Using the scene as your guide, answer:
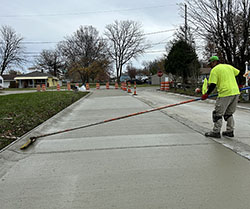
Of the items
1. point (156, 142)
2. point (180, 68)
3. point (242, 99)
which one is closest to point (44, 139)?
point (156, 142)

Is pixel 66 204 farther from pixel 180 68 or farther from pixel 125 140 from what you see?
pixel 180 68

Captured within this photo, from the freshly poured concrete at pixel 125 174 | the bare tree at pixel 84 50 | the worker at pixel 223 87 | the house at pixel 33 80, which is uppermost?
the bare tree at pixel 84 50

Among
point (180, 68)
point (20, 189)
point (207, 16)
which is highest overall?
point (207, 16)

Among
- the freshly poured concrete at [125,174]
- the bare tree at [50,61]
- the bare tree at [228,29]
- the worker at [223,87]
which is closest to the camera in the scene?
the freshly poured concrete at [125,174]

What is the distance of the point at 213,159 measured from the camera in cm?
417

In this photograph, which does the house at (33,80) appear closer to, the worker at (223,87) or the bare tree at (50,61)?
the bare tree at (50,61)

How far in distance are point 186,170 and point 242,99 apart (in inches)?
462

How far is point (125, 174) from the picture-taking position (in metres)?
3.65

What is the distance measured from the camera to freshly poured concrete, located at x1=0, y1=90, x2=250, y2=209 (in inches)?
113

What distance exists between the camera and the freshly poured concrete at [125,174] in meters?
2.87

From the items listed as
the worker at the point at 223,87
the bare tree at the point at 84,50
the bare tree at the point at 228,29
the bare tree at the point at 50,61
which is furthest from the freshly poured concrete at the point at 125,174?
the bare tree at the point at 50,61

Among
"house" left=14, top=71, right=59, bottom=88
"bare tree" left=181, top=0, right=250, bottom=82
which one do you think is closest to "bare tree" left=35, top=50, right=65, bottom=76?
"house" left=14, top=71, right=59, bottom=88

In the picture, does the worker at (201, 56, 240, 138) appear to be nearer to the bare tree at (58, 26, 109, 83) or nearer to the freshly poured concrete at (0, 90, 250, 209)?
the freshly poured concrete at (0, 90, 250, 209)

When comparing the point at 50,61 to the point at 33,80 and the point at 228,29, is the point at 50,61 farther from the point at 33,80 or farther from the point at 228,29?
the point at 228,29
